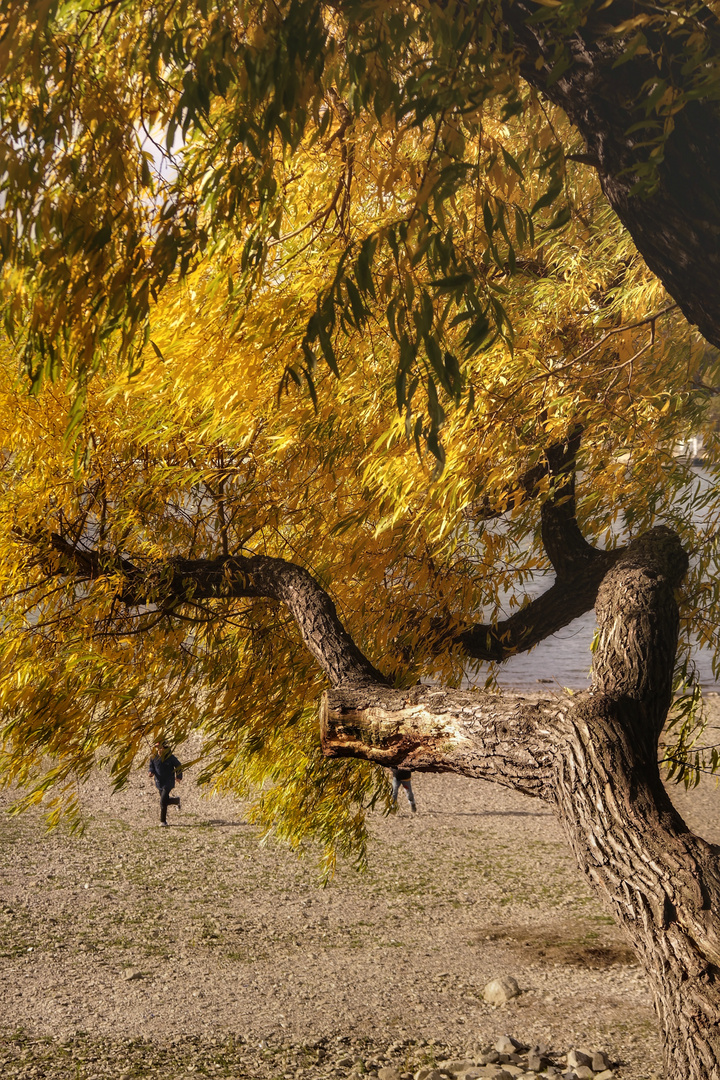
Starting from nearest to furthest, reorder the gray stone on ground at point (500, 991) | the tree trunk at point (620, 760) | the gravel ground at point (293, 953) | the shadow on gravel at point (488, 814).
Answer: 1. the tree trunk at point (620, 760)
2. the gravel ground at point (293, 953)
3. the gray stone on ground at point (500, 991)
4. the shadow on gravel at point (488, 814)

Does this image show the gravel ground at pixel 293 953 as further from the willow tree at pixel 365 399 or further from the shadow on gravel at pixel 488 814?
the willow tree at pixel 365 399

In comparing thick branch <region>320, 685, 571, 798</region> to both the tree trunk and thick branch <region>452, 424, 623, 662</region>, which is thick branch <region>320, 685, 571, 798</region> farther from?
thick branch <region>452, 424, 623, 662</region>

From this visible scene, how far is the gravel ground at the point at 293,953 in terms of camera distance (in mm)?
8984

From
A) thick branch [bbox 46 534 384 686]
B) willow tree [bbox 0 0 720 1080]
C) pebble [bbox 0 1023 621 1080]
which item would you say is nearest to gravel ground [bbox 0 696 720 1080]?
pebble [bbox 0 1023 621 1080]

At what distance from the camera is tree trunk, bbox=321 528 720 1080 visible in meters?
2.08

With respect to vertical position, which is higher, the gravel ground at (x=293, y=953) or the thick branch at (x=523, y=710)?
the thick branch at (x=523, y=710)

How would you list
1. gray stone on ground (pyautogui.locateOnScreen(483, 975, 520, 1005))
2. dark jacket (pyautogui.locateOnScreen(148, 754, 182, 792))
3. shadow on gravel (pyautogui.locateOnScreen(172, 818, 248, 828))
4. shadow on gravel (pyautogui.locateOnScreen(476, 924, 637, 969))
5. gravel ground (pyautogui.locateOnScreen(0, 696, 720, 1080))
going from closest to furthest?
gravel ground (pyautogui.locateOnScreen(0, 696, 720, 1080)), gray stone on ground (pyautogui.locateOnScreen(483, 975, 520, 1005)), shadow on gravel (pyautogui.locateOnScreen(476, 924, 637, 969)), dark jacket (pyautogui.locateOnScreen(148, 754, 182, 792)), shadow on gravel (pyautogui.locateOnScreen(172, 818, 248, 828))

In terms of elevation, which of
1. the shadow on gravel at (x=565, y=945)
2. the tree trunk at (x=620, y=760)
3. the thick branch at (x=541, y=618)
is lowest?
the shadow on gravel at (x=565, y=945)

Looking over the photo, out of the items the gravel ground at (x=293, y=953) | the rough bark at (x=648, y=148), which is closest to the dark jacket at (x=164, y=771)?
the gravel ground at (x=293, y=953)

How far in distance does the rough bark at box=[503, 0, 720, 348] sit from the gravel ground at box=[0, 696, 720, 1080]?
767 cm

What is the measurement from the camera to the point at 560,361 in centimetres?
450

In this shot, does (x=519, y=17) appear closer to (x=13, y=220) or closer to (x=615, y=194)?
(x=615, y=194)

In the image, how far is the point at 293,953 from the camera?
12.4 meters

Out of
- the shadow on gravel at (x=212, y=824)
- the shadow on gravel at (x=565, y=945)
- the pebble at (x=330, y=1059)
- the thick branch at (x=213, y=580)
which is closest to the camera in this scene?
the thick branch at (x=213, y=580)
